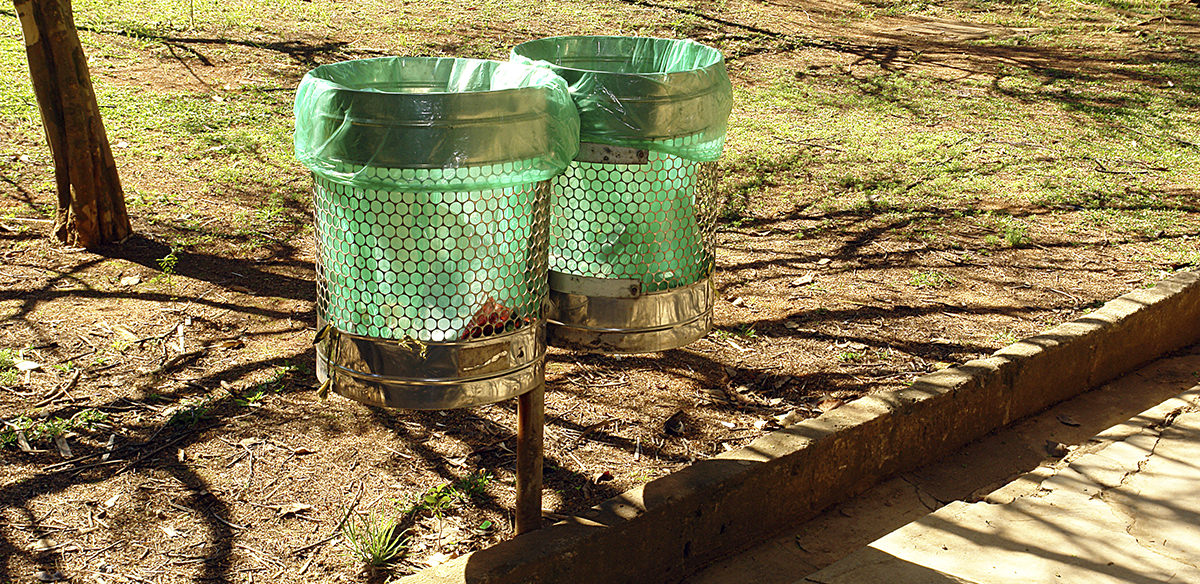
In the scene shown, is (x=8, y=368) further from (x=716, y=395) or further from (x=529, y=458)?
(x=716, y=395)

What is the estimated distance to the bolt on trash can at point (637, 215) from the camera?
270cm

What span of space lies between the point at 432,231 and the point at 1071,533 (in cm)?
221

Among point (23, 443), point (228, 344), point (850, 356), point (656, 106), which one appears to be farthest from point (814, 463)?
point (23, 443)

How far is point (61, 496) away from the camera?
319 centimetres

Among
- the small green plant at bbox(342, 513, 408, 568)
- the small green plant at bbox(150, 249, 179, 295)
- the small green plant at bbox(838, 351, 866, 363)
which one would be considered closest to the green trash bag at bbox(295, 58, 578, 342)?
the small green plant at bbox(342, 513, 408, 568)

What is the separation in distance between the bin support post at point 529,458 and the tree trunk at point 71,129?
2.97 m

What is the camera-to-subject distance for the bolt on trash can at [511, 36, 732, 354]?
106 inches

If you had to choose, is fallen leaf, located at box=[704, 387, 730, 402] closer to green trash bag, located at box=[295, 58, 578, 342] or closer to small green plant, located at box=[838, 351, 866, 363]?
small green plant, located at box=[838, 351, 866, 363]

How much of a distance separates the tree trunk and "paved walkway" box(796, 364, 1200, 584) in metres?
3.68

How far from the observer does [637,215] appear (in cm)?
287

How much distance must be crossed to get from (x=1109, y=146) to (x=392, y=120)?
656 centimetres

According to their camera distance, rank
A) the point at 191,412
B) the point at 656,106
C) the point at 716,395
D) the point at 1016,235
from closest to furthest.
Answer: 1. the point at 656,106
2. the point at 191,412
3. the point at 716,395
4. the point at 1016,235

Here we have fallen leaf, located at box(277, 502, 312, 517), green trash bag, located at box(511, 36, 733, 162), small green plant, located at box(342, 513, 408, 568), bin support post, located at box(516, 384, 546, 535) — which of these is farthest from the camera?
fallen leaf, located at box(277, 502, 312, 517)

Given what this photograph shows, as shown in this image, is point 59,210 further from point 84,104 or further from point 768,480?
point 768,480
